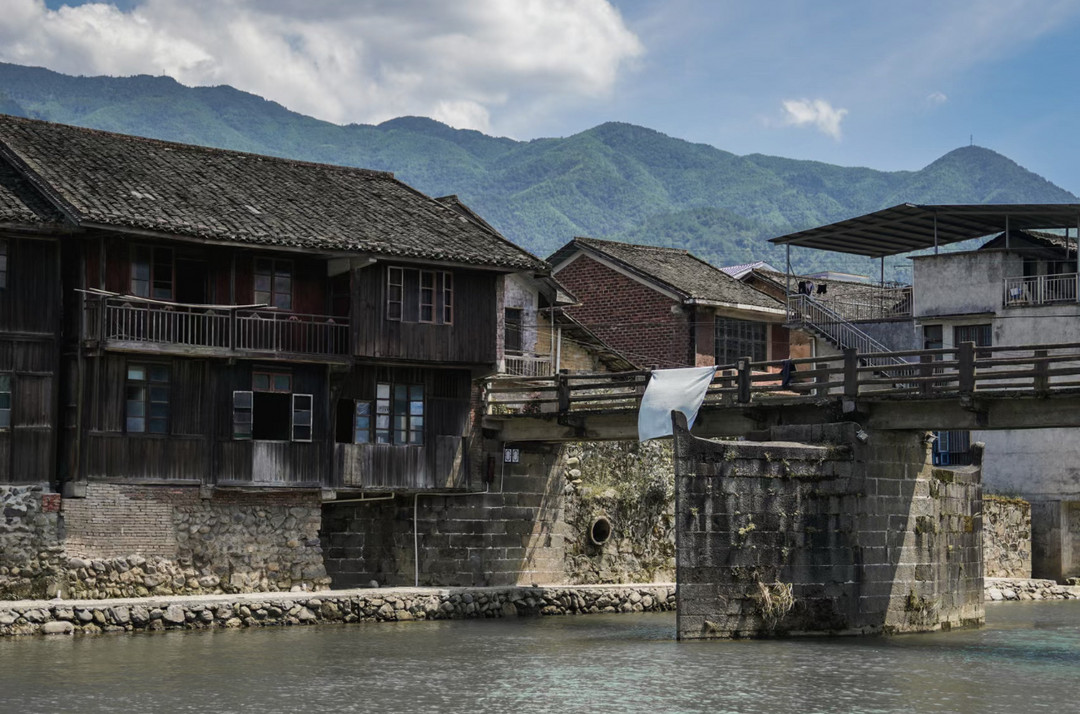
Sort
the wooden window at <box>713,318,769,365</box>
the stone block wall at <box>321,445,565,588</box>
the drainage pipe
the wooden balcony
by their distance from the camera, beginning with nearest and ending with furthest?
the wooden balcony, the drainage pipe, the stone block wall at <box>321,445,565,588</box>, the wooden window at <box>713,318,769,365</box>

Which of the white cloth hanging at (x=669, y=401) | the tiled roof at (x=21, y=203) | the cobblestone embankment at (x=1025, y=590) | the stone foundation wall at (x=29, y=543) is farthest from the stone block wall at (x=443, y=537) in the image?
the cobblestone embankment at (x=1025, y=590)

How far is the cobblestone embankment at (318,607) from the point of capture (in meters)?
31.3

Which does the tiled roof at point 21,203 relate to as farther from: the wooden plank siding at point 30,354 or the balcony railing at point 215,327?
the balcony railing at point 215,327

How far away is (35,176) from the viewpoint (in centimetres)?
3422

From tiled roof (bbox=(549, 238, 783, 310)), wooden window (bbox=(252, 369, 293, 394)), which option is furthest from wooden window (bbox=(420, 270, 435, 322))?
tiled roof (bbox=(549, 238, 783, 310))

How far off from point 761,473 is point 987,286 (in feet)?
69.6

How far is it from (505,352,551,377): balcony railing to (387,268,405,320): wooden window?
767 cm

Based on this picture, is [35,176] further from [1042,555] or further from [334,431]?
[1042,555]

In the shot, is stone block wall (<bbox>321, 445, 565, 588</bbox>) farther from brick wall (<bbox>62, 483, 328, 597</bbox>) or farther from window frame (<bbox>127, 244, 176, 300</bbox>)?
window frame (<bbox>127, 244, 176, 300</bbox>)

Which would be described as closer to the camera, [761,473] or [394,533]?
[761,473]

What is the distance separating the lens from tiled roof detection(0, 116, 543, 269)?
113 feet

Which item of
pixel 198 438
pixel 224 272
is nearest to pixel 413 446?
pixel 198 438

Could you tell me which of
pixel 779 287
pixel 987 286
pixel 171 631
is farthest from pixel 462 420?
pixel 779 287

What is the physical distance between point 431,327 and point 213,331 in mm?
5327
